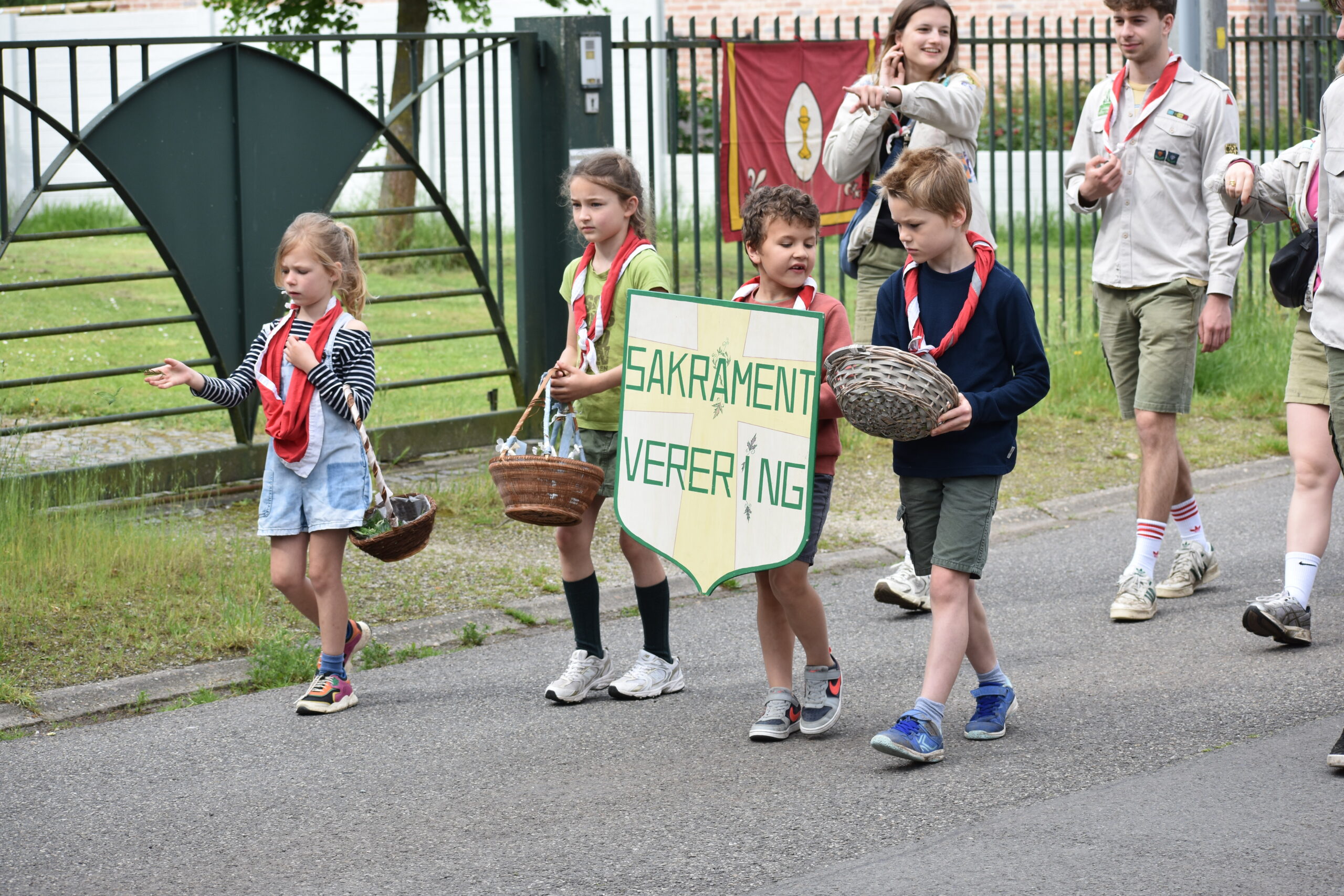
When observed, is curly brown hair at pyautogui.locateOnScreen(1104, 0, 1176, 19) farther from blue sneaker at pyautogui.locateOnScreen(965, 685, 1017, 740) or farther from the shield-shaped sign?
blue sneaker at pyautogui.locateOnScreen(965, 685, 1017, 740)

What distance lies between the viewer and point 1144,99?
233 inches

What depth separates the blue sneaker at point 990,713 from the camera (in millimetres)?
4531

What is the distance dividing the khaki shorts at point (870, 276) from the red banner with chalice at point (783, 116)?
2.86m

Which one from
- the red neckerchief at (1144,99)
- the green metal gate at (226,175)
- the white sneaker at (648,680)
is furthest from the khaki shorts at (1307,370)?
the green metal gate at (226,175)

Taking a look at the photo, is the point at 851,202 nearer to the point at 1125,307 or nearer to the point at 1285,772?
the point at 1125,307

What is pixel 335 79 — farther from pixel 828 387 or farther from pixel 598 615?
pixel 828 387

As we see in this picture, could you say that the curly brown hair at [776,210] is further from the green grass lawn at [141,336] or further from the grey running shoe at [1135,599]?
the green grass lawn at [141,336]

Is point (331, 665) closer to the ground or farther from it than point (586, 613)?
closer to the ground

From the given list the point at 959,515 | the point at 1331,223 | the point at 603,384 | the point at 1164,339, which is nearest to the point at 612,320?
the point at 603,384

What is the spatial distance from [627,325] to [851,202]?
19.1 feet

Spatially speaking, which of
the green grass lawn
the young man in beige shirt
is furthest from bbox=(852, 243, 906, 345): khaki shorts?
the green grass lawn

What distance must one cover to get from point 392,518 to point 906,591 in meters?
2.02

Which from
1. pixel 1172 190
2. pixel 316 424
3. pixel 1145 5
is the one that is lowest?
pixel 316 424

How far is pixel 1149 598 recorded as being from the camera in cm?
586
